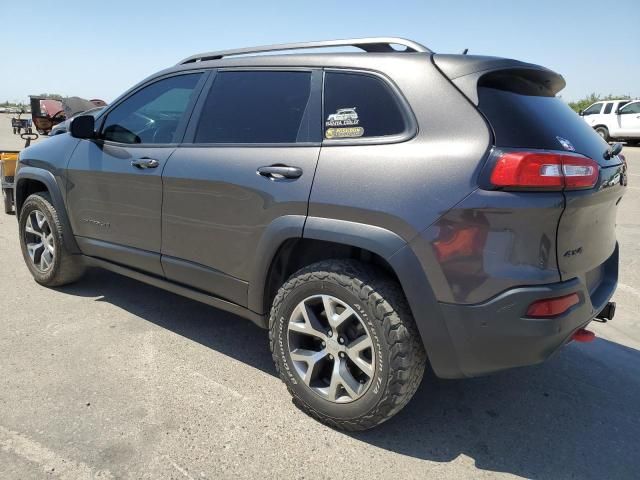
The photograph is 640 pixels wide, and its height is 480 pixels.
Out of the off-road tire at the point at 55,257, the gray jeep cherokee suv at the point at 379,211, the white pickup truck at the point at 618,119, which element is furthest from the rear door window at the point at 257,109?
the white pickup truck at the point at 618,119

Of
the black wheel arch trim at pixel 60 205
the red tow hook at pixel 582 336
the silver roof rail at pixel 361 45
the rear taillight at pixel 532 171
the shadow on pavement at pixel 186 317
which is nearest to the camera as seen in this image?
the rear taillight at pixel 532 171

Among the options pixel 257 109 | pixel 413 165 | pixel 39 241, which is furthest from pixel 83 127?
pixel 413 165

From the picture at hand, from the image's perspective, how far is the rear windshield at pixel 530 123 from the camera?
85.1 inches

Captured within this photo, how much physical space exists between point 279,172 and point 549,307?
140 cm

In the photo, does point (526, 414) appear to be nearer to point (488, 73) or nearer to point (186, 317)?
point (488, 73)

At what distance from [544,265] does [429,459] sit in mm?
1045

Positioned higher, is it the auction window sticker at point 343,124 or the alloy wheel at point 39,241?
the auction window sticker at point 343,124

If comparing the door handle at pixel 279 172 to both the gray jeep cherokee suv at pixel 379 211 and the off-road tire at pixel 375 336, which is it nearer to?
the gray jeep cherokee suv at pixel 379 211

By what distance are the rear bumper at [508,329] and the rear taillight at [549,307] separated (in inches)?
0.8

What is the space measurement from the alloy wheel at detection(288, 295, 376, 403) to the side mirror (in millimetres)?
2195

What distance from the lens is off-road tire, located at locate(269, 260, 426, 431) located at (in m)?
2.33

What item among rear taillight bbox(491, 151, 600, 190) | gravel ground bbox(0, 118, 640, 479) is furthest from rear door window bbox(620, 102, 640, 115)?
rear taillight bbox(491, 151, 600, 190)

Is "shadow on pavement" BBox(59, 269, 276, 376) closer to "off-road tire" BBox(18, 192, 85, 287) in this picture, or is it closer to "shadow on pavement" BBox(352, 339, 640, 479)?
"off-road tire" BBox(18, 192, 85, 287)

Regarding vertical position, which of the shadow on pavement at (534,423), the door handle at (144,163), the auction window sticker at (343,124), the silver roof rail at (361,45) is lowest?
the shadow on pavement at (534,423)
